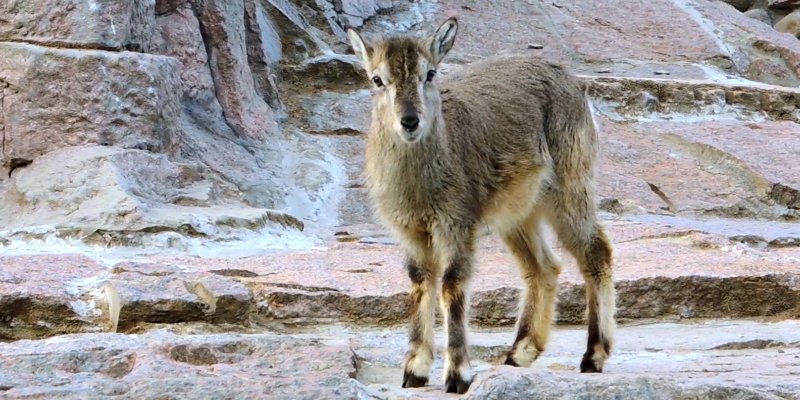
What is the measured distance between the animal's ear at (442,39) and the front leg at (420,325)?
1.07m

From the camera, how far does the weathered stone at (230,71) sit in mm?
10602

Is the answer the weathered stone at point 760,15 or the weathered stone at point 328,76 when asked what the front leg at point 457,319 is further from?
the weathered stone at point 760,15

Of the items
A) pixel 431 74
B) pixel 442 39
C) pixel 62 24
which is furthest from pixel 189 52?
pixel 431 74

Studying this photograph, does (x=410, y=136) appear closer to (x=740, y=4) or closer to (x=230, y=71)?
(x=230, y=71)

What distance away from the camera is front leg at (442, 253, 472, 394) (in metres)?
5.07

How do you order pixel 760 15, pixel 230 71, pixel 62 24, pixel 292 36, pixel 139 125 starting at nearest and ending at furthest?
pixel 139 125 < pixel 62 24 < pixel 230 71 < pixel 292 36 < pixel 760 15

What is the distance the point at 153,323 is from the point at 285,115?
18.1 feet

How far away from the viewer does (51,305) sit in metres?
6.23

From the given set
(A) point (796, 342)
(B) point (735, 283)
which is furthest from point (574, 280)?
(A) point (796, 342)

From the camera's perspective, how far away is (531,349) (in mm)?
6023

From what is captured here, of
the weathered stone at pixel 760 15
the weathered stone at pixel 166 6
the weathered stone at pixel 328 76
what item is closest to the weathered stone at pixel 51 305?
the weathered stone at pixel 166 6

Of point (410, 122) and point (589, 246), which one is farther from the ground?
point (410, 122)

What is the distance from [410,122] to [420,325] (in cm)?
98

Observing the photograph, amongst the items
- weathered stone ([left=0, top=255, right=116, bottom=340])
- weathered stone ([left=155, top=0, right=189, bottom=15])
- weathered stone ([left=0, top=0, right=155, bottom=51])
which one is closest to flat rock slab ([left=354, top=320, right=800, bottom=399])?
weathered stone ([left=0, top=255, right=116, bottom=340])
